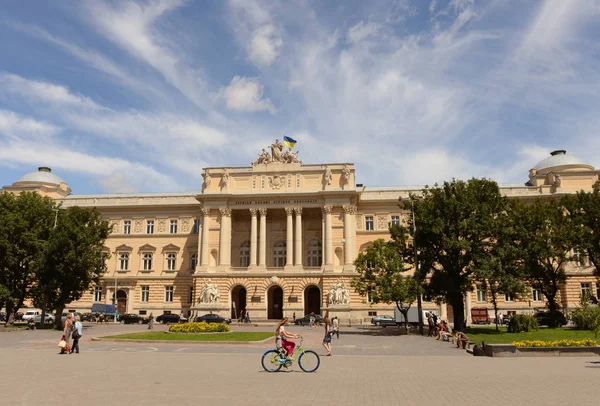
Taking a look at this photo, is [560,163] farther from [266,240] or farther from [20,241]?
[20,241]

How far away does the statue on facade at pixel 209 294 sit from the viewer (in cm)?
6552

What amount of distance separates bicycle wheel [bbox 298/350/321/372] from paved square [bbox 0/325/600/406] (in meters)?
0.33

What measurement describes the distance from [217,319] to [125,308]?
22745mm

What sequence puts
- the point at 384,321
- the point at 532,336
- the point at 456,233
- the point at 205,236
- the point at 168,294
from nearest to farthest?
the point at 532,336, the point at 456,233, the point at 384,321, the point at 205,236, the point at 168,294

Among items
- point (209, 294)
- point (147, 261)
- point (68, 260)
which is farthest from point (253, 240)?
point (68, 260)

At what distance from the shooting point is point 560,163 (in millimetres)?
76312

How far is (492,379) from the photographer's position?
1611 centimetres

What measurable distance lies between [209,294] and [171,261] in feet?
40.7

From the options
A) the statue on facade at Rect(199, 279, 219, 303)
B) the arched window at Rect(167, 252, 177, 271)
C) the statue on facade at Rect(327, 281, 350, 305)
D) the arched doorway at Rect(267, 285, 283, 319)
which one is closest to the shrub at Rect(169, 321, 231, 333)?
the statue on facade at Rect(327, 281, 350, 305)

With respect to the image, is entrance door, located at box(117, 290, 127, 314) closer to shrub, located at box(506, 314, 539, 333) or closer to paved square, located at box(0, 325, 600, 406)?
paved square, located at box(0, 325, 600, 406)

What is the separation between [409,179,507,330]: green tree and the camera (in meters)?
43.0

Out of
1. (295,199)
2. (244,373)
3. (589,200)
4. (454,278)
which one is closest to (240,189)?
(295,199)

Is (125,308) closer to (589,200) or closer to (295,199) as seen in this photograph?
(295,199)

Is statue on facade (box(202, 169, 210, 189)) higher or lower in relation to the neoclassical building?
higher
